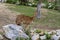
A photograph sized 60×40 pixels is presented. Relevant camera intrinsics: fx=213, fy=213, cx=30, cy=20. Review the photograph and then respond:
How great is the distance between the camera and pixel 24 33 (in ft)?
20.6

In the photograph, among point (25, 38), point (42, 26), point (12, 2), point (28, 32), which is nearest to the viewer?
point (25, 38)

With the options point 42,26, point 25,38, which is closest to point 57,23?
point 42,26

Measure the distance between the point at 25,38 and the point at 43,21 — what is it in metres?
2.98

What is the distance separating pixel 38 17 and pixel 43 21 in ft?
1.98

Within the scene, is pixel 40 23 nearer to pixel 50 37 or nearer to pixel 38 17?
pixel 38 17

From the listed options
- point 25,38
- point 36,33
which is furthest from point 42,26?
point 25,38

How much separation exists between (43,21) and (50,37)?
271cm

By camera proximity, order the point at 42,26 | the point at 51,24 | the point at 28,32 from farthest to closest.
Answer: the point at 51,24, the point at 42,26, the point at 28,32

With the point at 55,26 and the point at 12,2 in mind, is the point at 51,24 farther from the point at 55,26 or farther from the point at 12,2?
the point at 12,2

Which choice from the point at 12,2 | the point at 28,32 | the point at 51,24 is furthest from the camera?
the point at 12,2

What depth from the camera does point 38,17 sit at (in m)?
9.40

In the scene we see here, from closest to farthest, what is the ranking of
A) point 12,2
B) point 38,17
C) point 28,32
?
point 28,32 → point 38,17 → point 12,2

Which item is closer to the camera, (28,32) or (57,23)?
(28,32)

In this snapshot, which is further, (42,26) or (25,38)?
(42,26)
